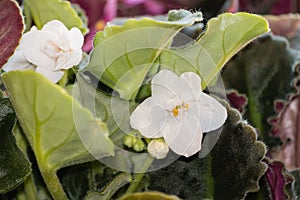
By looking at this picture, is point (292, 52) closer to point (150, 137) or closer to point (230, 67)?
point (230, 67)

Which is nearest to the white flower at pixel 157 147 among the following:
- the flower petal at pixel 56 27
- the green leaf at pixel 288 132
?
the flower petal at pixel 56 27

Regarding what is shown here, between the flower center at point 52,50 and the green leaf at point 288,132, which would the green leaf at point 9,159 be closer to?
the flower center at point 52,50

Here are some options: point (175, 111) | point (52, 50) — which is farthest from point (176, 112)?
point (52, 50)

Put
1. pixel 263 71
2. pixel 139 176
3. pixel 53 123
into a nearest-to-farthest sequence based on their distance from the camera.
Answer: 1. pixel 53 123
2. pixel 139 176
3. pixel 263 71

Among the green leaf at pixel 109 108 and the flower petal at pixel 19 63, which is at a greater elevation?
the flower petal at pixel 19 63

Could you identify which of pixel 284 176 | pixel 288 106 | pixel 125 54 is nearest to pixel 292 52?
pixel 288 106

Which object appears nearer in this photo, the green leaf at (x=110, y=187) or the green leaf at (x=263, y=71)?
the green leaf at (x=110, y=187)

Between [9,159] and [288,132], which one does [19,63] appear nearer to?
[9,159]
